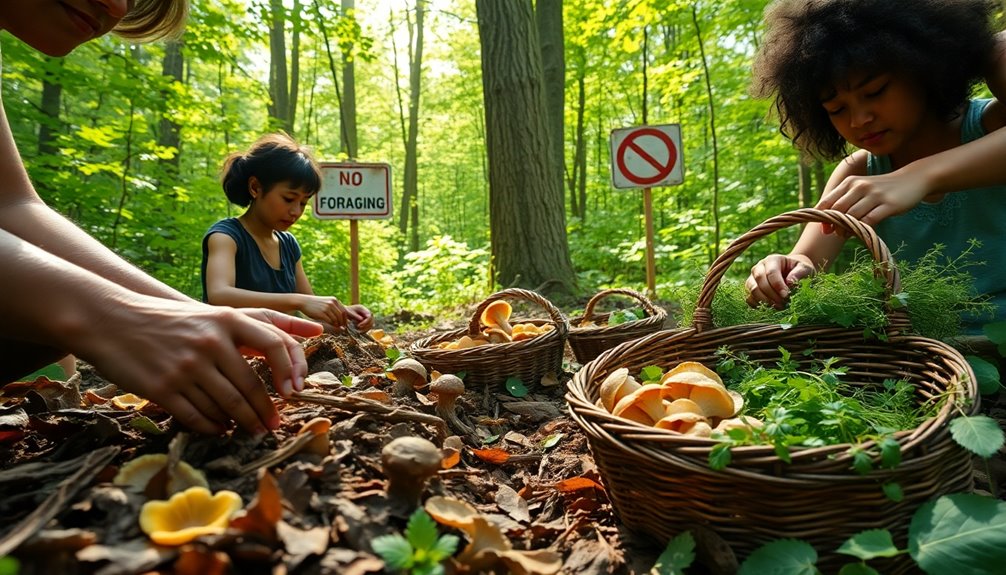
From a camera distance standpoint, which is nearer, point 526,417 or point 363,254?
point 526,417

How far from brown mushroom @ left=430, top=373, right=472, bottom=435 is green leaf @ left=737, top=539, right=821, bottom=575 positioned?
3.12 ft

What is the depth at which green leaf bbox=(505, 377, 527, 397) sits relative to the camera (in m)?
2.22

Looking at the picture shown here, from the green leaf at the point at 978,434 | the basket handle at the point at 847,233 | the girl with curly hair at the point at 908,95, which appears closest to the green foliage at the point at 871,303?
the basket handle at the point at 847,233

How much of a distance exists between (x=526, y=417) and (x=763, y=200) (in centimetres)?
869

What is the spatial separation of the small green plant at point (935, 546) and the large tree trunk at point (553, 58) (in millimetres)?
7649

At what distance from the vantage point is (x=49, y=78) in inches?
226

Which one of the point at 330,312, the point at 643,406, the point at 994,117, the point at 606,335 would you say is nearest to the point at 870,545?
the point at 643,406

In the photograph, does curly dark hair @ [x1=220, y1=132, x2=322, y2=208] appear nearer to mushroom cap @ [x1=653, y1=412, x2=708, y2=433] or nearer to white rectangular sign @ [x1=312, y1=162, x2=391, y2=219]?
white rectangular sign @ [x1=312, y1=162, x2=391, y2=219]

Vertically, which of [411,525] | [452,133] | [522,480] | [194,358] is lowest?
[522,480]

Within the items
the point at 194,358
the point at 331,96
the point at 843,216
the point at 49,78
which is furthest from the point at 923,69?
the point at 331,96

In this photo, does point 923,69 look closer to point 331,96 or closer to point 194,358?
point 194,358

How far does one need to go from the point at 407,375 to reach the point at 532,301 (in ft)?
2.55

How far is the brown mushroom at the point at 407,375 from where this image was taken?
1.85m

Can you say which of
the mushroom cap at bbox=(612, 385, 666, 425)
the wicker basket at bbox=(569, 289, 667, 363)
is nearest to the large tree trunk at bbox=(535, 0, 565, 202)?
the wicker basket at bbox=(569, 289, 667, 363)
